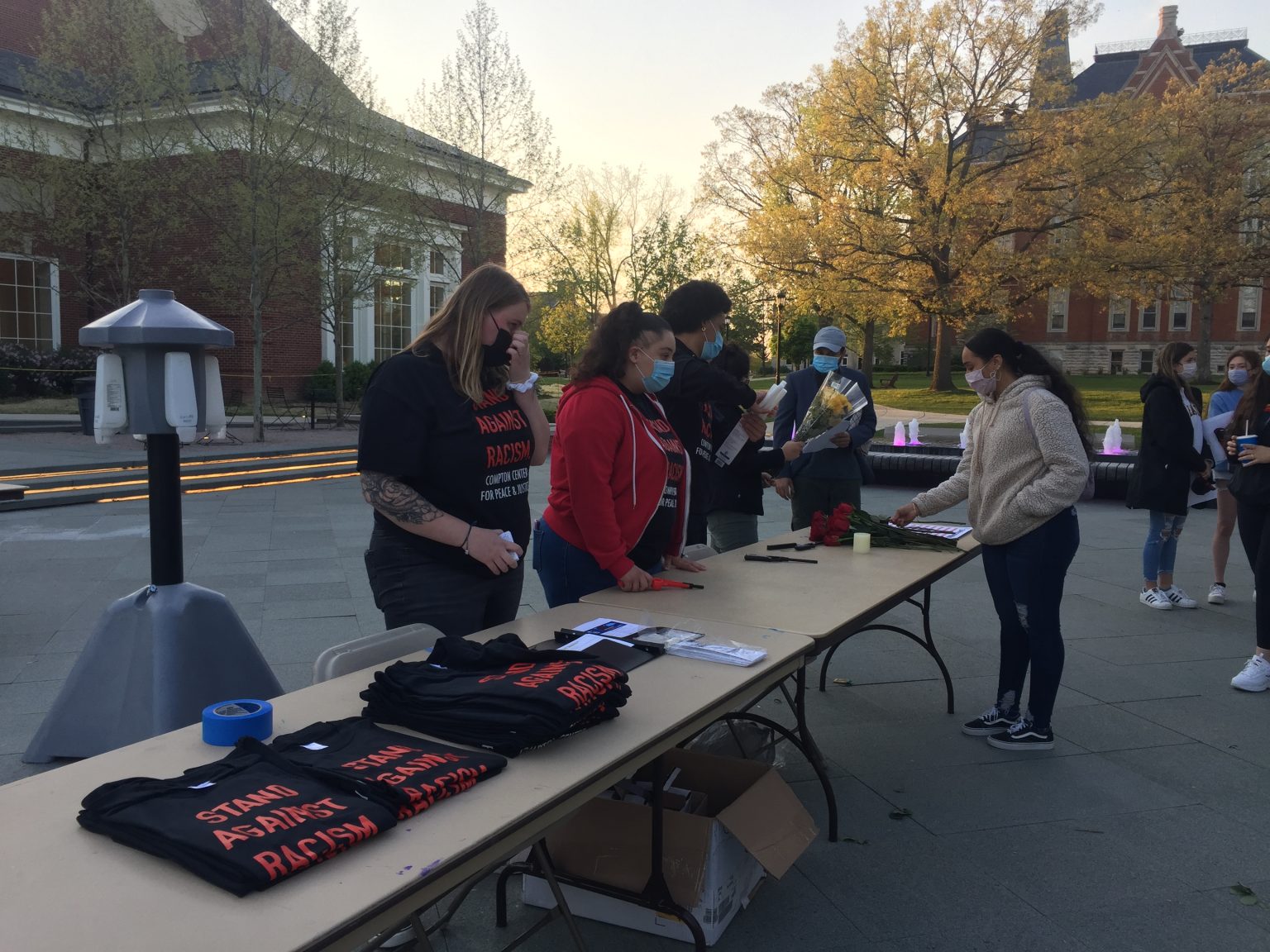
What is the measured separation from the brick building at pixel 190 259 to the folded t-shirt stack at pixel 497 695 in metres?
18.3

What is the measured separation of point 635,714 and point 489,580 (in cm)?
104

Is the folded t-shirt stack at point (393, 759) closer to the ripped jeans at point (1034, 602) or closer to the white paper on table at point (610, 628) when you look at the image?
the white paper on table at point (610, 628)

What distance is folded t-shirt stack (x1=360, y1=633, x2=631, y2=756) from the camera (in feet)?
5.99

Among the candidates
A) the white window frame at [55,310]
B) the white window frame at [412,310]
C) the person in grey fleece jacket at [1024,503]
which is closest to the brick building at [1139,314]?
the white window frame at [412,310]

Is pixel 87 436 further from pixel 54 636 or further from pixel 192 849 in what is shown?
pixel 192 849

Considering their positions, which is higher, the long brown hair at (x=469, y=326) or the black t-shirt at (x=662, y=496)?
the long brown hair at (x=469, y=326)

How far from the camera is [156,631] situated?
3.48 meters

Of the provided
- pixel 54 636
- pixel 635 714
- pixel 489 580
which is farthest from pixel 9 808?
pixel 54 636

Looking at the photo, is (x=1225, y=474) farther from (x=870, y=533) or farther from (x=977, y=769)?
(x=977, y=769)

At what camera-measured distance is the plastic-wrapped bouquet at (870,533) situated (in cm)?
438

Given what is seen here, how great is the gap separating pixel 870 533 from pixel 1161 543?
3418 mm

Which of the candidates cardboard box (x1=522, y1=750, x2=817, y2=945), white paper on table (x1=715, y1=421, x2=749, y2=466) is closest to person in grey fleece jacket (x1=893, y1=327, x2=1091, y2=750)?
white paper on table (x1=715, y1=421, x2=749, y2=466)

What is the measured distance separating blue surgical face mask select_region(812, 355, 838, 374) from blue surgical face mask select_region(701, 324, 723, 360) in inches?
60.0

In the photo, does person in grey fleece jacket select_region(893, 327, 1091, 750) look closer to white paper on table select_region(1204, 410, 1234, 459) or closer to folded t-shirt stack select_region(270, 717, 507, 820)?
folded t-shirt stack select_region(270, 717, 507, 820)
